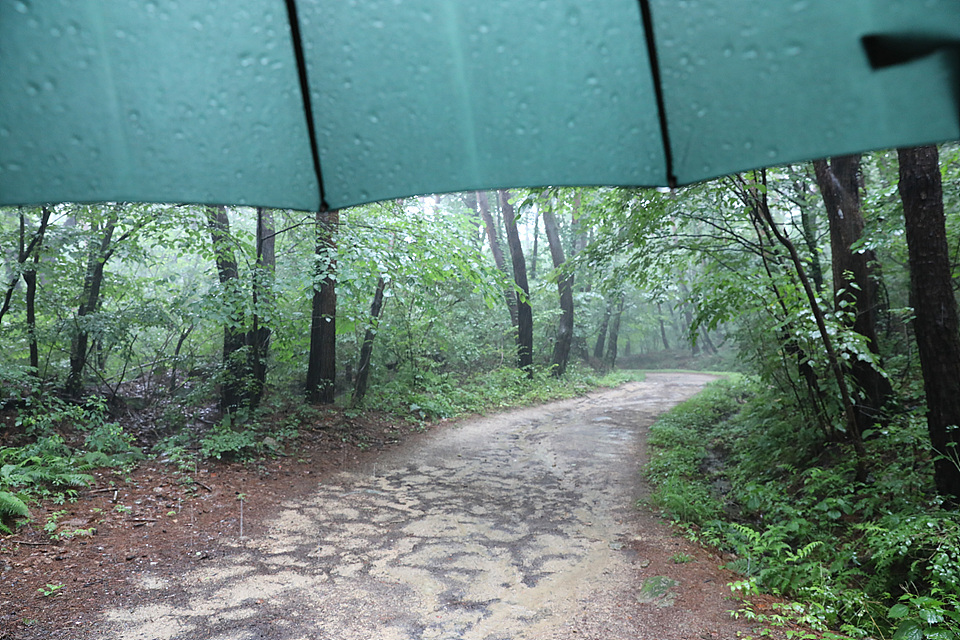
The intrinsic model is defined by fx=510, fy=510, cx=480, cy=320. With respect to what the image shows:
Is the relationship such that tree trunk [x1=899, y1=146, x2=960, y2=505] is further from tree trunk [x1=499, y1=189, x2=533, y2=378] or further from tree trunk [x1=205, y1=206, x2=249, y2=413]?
tree trunk [x1=499, y1=189, x2=533, y2=378]

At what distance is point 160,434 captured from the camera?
8273mm

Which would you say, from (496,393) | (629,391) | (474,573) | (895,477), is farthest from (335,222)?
(629,391)

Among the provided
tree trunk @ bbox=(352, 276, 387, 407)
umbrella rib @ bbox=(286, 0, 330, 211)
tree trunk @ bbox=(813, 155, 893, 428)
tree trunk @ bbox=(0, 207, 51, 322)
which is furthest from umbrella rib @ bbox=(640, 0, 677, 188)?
tree trunk @ bbox=(352, 276, 387, 407)

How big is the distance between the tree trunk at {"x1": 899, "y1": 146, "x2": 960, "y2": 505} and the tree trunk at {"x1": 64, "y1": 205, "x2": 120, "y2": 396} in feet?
33.2

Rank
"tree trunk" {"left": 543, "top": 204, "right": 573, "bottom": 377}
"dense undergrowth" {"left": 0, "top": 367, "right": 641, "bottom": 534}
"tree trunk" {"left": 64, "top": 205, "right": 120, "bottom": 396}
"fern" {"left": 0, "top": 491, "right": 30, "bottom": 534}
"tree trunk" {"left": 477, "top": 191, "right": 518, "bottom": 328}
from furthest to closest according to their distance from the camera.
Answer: "tree trunk" {"left": 477, "top": 191, "right": 518, "bottom": 328}
"tree trunk" {"left": 543, "top": 204, "right": 573, "bottom": 377}
"tree trunk" {"left": 64, "top": 205, "right": 120, "bottom": 396}
"dense undergrowth" {"left": 0, "top": 367, "right": 641, "bottom": 534}
"fern" {"left": 0, "top": 491, "right": 30, "bottom": 534}

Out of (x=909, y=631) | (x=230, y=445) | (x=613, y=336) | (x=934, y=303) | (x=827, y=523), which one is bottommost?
(x=827, y=523)

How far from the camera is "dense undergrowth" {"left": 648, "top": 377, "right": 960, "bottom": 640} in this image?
10.8 feet

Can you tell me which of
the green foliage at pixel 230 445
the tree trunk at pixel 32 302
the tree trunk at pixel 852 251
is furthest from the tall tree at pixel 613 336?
the tree trunk at pixel 32 302

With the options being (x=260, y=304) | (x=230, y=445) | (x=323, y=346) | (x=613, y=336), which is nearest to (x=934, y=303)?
(x=260, y=304)

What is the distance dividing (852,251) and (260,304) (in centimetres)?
790

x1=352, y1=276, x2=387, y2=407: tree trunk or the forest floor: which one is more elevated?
x1=352, y1=276, x2=387, y2=407: tree trunk

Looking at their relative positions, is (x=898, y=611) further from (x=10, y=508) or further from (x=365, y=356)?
(x=365, y=356)

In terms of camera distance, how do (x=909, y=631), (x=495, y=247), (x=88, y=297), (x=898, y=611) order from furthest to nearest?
1. (x=495, y=247)
2. (x=88, y=297)
3. (x=898, y=611)
4. (x=909, y=631)

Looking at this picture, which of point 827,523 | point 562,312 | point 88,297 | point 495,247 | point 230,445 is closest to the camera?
point 827,523
